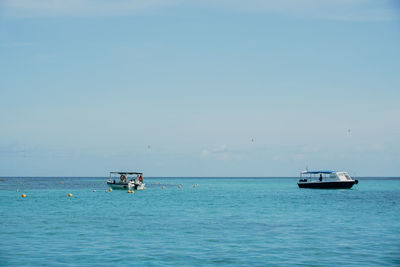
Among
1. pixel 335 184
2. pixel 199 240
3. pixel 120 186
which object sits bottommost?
pixel 199 240

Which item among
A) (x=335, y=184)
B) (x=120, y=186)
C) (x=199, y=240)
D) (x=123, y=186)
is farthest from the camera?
(x=335, y=184)

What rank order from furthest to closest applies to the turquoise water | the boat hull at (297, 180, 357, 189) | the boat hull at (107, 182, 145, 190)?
1. the boat hull at (297, 180, 357, 189)
2. the boat hull at (107, 182, 145, 190)
3. the turquoise water

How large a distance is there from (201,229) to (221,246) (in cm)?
714

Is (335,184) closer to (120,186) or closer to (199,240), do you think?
(120,186)

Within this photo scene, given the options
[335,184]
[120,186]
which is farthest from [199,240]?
[335,184]

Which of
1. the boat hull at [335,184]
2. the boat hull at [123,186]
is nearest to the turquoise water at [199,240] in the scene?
the boat hull at [123,186]

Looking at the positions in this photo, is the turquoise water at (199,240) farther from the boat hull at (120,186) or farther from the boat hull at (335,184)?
the boat hull at (335,184)

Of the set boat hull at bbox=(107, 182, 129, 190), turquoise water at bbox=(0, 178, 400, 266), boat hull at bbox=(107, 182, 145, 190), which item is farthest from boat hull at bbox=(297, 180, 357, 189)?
turquoise water at bbox=(0, 178, 400, 266)

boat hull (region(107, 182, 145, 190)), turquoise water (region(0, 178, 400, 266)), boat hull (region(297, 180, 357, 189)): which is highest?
boat hull (region(297, 180, 357, 189))

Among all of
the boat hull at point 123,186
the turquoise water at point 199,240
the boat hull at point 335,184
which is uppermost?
the boat hull at point 335,184

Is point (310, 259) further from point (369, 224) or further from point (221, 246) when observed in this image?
point (369, 224)

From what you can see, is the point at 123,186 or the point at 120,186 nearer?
the point at 123,186

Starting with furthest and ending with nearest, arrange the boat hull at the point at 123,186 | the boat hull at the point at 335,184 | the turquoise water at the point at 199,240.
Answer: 1. the boat hull at the point at 335,184
2. the boat hull at the point at 123,186
3. the turquoise water at the point at 199,240

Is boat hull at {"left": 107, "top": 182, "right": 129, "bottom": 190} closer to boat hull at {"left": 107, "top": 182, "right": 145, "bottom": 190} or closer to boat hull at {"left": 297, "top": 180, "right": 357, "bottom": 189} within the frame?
boat hull at {"left": 107, "top": 182, "right": 145, "bottom": 190}
